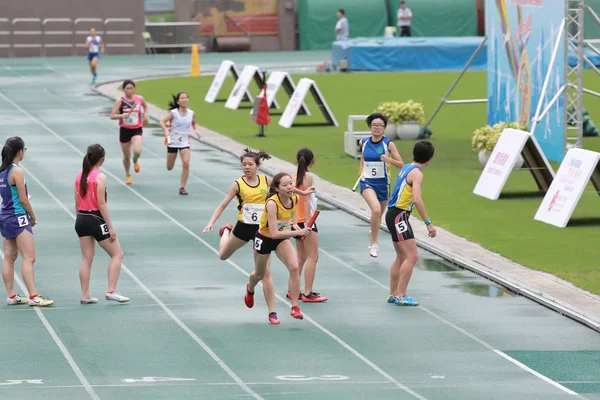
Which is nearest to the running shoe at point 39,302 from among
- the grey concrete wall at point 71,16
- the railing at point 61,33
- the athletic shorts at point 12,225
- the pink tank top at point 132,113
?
the athletic shorts at point 12,225

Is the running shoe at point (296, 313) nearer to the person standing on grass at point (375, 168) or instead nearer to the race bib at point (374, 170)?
the person standing on grass at point (375, 168)

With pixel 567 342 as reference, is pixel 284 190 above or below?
above

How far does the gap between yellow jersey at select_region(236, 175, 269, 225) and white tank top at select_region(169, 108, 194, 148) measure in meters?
9.51

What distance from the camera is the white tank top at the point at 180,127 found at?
889 inches

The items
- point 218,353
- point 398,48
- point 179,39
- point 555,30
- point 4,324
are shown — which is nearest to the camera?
point 218,353

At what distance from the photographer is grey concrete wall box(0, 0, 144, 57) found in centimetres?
6128

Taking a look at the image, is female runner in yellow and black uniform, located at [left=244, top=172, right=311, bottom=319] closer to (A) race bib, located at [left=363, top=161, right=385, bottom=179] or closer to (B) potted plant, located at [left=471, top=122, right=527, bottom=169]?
(A) race bib, located at [left=363, top=161, right=385, bottom=179]

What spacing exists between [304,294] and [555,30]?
1336 cm

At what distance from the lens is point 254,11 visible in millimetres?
66312

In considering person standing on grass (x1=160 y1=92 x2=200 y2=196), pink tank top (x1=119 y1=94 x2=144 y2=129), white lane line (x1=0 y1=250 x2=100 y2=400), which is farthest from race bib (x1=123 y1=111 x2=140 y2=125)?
white lane line (x1=0 y1=250 x2=100 y2=400)

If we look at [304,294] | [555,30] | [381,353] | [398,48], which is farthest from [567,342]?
[398,48]

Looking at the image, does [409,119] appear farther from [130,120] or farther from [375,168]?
[375,168]

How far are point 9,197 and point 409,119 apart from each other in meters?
18.9

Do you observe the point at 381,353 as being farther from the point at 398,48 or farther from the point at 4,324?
the point at 398,48
